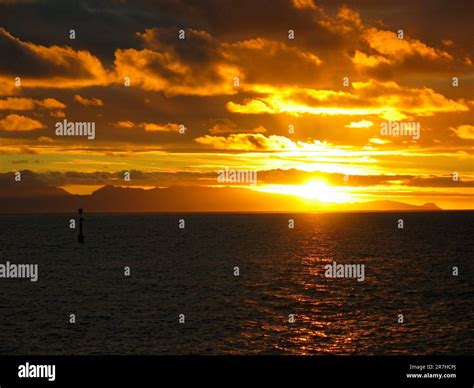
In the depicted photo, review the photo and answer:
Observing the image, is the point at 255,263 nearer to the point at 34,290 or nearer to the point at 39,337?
the point at 34,290

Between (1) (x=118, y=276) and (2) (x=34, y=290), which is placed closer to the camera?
(2) (x=34, y=290)

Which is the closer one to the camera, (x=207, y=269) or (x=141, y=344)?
(x=141, y=344)

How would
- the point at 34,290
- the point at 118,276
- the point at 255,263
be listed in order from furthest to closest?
the point at 255,263 < the point at 118,276 < the point at 34,290

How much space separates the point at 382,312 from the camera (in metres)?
50.8
